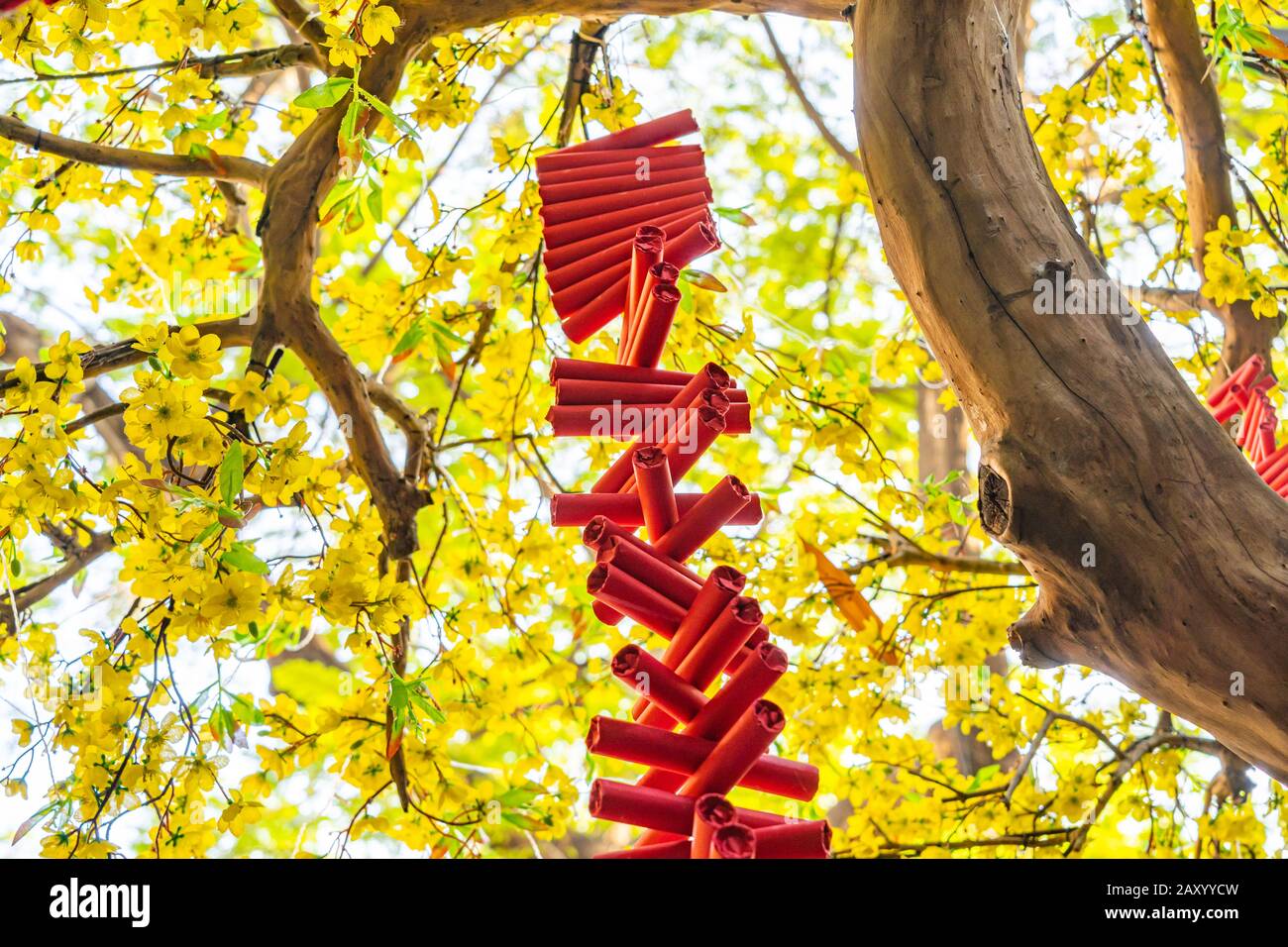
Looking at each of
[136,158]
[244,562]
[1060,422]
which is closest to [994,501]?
[1060,422]

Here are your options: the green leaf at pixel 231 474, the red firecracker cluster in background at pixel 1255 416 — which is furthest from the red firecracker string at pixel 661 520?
the red firecracker cluster in background at pixel 1255 416

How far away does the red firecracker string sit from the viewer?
3.11 feet

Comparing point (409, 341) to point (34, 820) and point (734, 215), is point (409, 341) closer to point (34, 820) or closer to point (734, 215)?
point (734, 215)

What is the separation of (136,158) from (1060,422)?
1.48 meters

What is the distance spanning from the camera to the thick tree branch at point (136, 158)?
1.74 metres

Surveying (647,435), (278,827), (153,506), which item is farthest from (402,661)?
(278,827)

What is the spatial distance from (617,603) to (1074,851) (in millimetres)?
1606

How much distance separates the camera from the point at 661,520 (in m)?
1.15

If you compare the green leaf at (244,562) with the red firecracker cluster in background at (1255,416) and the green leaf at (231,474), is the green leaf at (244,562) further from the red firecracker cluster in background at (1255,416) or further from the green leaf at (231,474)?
the red firecracker cluster in background at (1255,416)

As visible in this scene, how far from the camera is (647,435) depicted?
4.03 feet

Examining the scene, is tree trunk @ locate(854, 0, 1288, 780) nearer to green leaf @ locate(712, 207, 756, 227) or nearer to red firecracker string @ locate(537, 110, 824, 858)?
red firecracker string @ locate(537, 110, 824, 858)

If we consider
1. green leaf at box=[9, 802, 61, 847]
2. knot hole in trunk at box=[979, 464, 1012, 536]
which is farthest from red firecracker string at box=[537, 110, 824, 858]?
green leaf at box=[9, 802, 61, 847]

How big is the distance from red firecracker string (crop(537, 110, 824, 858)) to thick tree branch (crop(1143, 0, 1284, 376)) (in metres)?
1.31

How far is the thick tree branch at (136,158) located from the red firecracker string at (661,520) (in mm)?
639
